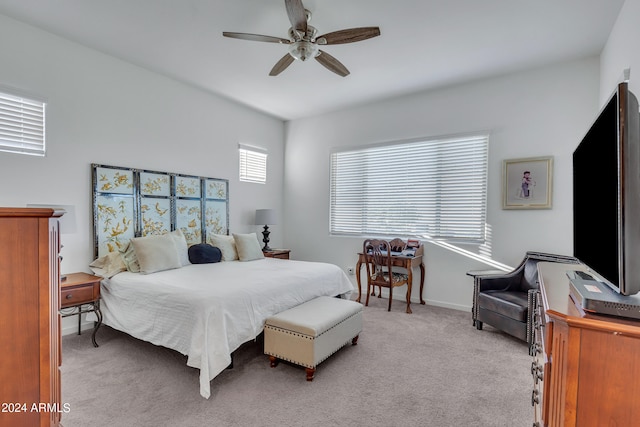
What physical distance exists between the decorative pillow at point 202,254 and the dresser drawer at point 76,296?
3.59 ft

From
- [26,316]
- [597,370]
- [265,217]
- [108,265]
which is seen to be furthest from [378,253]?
[26,316]

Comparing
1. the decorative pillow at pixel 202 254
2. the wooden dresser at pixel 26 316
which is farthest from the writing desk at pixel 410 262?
the wooden dresser at pixel 26 316

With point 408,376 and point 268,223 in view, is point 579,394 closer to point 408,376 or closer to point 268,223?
point 408,376

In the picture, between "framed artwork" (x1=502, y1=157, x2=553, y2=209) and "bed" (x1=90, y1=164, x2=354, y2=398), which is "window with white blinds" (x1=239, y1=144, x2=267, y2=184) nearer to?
"bed" (x1=90, y1=164, x2=354, y2=398)

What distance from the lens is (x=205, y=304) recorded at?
2256mm

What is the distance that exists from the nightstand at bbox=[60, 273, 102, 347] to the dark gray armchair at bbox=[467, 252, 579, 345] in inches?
153

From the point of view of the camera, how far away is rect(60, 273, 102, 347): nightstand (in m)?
2.69

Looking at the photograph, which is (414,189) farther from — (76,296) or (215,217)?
(76,296)

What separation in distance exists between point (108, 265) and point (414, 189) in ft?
12.8

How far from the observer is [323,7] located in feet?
8.36

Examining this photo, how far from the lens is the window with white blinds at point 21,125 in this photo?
2.76 m

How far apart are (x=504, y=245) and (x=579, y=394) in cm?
332

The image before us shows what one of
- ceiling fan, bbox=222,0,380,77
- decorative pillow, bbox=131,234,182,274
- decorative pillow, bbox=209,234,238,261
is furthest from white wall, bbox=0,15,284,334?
ceiling fan, bbox=222,0,380,77

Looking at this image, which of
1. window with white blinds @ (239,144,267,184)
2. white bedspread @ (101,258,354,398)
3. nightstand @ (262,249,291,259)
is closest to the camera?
white bedspread @ (101,258,354,398)
